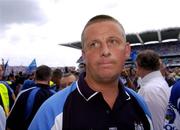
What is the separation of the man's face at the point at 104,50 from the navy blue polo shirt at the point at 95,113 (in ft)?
0.39

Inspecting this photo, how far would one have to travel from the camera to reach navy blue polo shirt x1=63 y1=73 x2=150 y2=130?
6.33ft

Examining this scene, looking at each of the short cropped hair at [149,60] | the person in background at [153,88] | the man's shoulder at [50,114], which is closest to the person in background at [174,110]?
the man's shoulder at [50,114]

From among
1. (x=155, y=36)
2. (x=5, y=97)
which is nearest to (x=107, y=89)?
(x=5, y=97)

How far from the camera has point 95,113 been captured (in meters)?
1.97

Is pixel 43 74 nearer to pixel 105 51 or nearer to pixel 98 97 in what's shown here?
pixel 98 97

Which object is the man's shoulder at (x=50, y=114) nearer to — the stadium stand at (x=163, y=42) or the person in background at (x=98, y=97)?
the person in background at (x=98, y=97)

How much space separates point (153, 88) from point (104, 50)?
227 cm

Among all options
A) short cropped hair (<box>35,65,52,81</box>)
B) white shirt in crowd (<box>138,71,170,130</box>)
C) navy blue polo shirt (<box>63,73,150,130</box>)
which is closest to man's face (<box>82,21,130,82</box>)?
navy blue polo shirt (<box>63,73,150,130</box>)

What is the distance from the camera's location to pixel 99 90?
6.77ft

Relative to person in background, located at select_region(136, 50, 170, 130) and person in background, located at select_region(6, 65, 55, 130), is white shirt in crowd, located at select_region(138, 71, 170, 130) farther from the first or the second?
person in background, located at select_region(6, 65, 55, 130)

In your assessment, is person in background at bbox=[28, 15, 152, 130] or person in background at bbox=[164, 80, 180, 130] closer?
person in background at bbox=[28, 15, 152, 130]

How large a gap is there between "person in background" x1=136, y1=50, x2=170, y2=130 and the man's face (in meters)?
2.08

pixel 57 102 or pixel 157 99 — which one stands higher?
pixel 57 102

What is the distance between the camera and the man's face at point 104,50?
6.37ft
